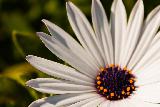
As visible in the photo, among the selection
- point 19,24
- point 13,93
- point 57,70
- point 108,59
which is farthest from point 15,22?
point 57,70

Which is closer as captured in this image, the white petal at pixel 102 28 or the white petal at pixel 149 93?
the white petal at pixel 149 93

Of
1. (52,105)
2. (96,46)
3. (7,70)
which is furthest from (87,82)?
(7,70)

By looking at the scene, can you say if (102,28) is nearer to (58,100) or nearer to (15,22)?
(58,100)

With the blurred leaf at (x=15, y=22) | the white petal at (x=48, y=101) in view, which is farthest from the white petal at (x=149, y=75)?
the blurred leaf at (x=15, y=22)

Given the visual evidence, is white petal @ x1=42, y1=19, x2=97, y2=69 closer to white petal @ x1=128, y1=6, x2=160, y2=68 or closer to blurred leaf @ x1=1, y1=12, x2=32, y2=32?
white petal @ x1=128, y1=6, x2=160, y2=68

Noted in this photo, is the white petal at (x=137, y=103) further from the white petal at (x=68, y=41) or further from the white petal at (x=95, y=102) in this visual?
the white petal at (x=68, y=41)
